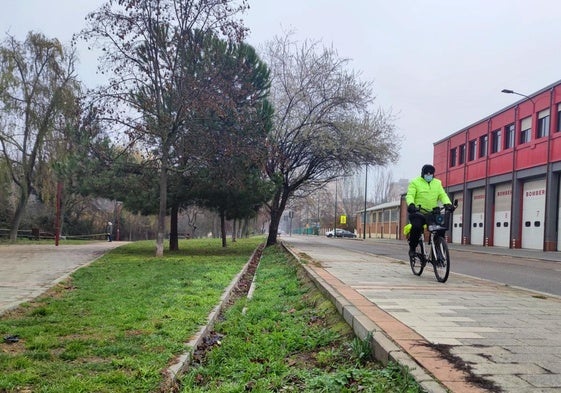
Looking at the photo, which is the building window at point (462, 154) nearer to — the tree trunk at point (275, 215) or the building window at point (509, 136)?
the building window at point (509, 136)

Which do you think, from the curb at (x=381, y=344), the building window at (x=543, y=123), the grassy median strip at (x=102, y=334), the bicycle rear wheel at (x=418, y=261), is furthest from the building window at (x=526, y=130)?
the curb at (x=381, y=344)

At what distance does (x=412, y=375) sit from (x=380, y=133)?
24.1m

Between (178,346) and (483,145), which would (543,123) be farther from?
(178,346)

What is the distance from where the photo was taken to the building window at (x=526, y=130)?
31.7 metres

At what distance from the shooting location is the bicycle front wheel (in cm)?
802

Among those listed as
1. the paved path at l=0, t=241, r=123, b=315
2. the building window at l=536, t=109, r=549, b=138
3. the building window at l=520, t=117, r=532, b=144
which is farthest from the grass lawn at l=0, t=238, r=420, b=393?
→ the building window at l=520, t=117, r=532, b=144

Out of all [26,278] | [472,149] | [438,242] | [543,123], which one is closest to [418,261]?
[438,242]

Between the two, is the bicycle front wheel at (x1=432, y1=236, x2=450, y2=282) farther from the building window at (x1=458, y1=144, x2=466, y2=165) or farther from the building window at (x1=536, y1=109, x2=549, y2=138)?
the building window at (x1=458, y1=144, x2=466, y2=165)

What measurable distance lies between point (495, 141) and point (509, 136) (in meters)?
2.13

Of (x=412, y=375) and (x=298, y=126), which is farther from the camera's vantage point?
(x=298, y=126)

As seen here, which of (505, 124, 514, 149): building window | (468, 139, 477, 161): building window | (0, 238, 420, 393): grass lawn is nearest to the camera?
(0, 238, 420, 393): grass lawn

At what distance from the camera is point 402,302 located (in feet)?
19.8

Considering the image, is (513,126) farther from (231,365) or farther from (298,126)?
(231,365)

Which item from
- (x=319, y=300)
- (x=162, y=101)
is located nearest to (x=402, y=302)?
(x=319, y=300)
